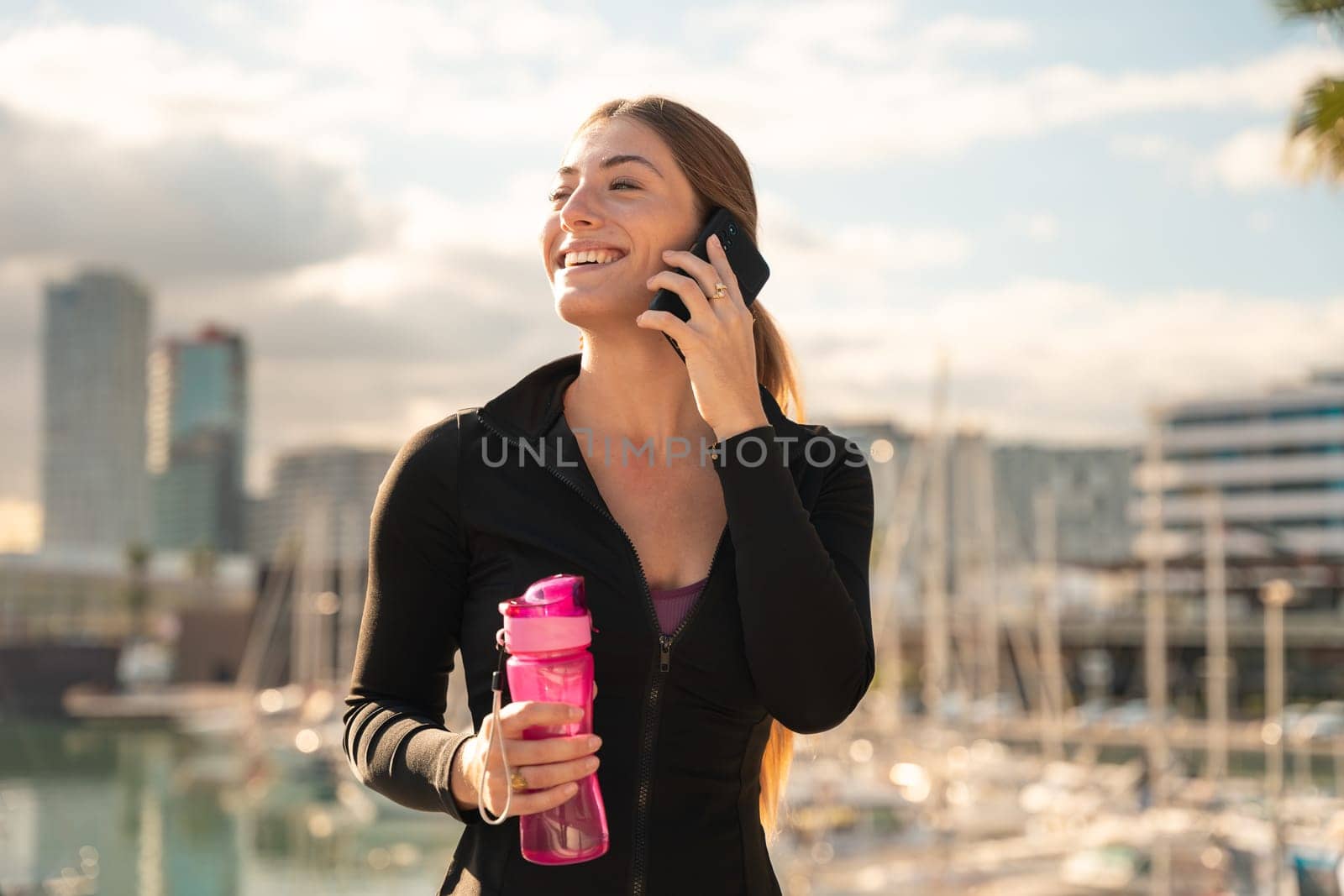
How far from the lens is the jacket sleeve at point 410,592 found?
80.9 inches

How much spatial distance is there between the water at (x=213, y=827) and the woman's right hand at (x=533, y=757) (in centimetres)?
2162

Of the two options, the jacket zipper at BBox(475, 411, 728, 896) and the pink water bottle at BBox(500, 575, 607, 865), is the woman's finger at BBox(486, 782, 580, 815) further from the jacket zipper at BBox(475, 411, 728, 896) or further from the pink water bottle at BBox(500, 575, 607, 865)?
the jacket zipper at BBox(475, 411, 728, 896)

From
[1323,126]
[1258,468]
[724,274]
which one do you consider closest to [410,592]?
[724,274]

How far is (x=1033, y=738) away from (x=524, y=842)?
50184mm

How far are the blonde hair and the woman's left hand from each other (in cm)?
23

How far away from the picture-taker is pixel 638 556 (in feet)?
6.64

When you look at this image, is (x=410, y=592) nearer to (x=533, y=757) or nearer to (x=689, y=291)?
(x=533, y=757)

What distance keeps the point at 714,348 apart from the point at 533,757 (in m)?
0.62

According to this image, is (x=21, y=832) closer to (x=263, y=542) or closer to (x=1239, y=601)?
(x=1239, y=601)

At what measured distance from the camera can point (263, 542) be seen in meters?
188

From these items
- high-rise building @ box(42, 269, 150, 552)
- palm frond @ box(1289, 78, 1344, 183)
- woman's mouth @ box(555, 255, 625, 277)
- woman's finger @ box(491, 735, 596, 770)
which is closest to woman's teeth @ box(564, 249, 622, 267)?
woman's mouth @ box(555, 255, 625, 277)

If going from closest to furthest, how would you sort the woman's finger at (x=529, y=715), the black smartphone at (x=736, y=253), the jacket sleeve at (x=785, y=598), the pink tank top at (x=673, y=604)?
the woman's finger at (x=529, y=715)
the jacket sleeve at (x=785, y=598)
the pink tank top at (x=673, y=604)
the black smartphone at (x=736, y=253)

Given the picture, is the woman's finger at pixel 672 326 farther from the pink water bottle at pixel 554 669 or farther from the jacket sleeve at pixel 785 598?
the pink water bottle at pixel 554 669

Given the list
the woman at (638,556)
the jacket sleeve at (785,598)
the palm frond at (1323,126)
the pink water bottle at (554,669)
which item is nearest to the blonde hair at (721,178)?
the woman at (638,556)
